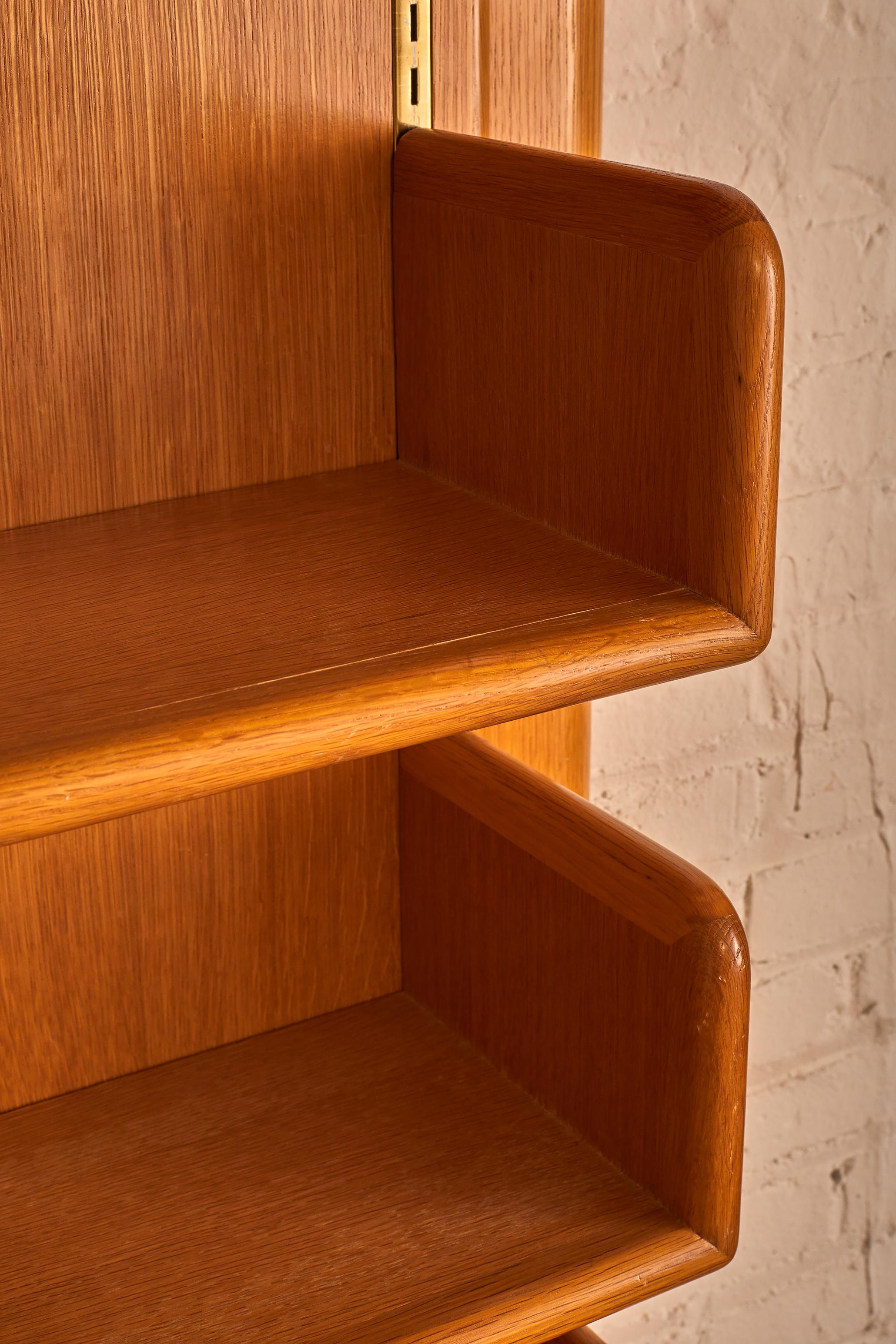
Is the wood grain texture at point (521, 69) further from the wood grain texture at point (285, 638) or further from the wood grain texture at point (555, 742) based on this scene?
the wood grain texture at point (555, 742)

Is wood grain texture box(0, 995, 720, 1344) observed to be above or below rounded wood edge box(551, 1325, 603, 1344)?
above

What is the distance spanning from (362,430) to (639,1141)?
0.40 meters

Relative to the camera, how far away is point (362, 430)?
0.85 meters

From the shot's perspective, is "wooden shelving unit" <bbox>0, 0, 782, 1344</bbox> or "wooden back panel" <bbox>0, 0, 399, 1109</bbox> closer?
"wooden shelving unit" <bbox>0, 0, 782, 1344</bbox>

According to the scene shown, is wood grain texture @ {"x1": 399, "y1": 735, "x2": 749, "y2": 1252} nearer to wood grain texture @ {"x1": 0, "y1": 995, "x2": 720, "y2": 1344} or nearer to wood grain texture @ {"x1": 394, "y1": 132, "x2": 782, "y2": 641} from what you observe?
wood grain texture @ {"x1": 0, "y1": 995, "x2": 720, "y2": 1344}

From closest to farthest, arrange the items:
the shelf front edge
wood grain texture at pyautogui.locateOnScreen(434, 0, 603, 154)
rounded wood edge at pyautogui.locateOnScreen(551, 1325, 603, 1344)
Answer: the shelf front edge → wood grain texture at pyautogui.locateOnScreen(434, 0, 603, 154) → rounded wood edge at pyautogui.locateOnScreen(551, 1325, 603, 1344)

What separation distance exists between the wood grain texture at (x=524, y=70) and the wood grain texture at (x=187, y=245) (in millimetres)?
43

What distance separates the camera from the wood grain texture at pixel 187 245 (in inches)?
28.6

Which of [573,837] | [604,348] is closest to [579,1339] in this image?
[573,837]

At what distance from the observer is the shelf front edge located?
1.76 feet

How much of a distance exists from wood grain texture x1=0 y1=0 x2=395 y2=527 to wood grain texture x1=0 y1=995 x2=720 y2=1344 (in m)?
0.34

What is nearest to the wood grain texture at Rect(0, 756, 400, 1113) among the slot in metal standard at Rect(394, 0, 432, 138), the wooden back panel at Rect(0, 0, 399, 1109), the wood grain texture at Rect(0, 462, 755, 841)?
the wooden back panel at Rect(0, 0, 399, 1109)

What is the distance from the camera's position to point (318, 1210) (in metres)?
0.78

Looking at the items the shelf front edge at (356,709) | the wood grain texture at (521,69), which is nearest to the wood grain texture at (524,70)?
the wood grain texture at (521,69)
